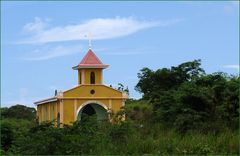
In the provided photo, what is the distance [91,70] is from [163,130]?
720 inches

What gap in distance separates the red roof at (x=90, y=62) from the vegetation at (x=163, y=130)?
1175 cm

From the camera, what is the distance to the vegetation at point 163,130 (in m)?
12.6

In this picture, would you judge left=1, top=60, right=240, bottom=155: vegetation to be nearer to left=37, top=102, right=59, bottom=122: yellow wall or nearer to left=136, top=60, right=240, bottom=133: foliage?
left=136, top=60, right=240, bottom=133: foliage

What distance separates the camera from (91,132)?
543 inches

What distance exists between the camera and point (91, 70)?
117 ft

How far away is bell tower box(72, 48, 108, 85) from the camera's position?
35156mm

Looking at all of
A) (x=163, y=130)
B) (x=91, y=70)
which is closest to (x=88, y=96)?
(x=91, y=70)

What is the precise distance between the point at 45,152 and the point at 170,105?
885cm

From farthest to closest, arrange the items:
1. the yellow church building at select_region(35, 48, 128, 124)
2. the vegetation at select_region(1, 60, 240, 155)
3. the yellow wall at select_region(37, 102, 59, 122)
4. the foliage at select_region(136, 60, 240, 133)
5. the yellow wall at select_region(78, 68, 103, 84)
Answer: the yellow wall at select_region(37, 102, 59, 122), the yellow wall at select_region(78, 68, 103, 84), the yellow church building at select_region(35, 48, 128, 124), the foliage at select_region(136, 60, 240, 133), the vegetation at select_region(1, 60, 240, 155)

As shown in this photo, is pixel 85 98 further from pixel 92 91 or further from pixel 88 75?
pixel 88 75

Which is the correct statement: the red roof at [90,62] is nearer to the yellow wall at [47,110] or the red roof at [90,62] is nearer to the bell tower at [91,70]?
the bell tower at [91,70]

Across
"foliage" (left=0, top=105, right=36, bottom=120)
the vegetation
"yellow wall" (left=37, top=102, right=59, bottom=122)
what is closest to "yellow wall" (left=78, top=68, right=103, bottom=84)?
"yellow wall" (left=37, top=102, right=59, bottom=122)

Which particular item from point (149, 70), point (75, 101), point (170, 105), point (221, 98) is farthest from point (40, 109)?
point (221, 98)

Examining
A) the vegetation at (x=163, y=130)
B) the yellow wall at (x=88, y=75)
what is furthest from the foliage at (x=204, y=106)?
the yellow wall at (x=88, y=75)
